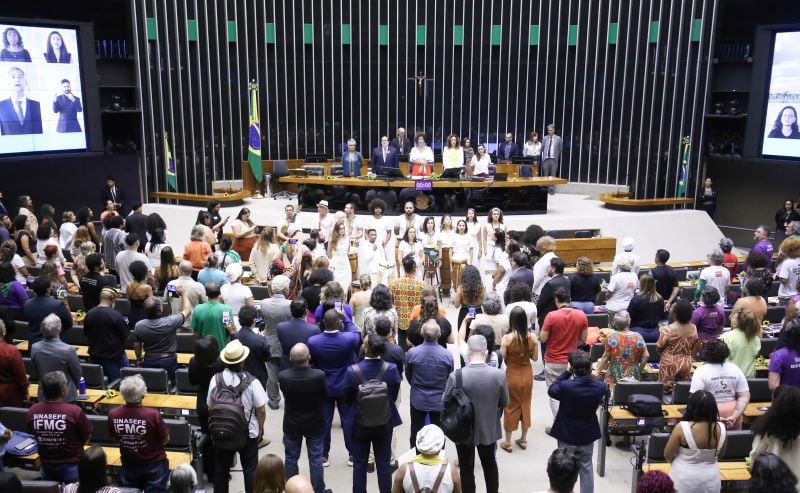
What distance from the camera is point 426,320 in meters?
5.80

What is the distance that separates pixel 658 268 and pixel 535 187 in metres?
6.31

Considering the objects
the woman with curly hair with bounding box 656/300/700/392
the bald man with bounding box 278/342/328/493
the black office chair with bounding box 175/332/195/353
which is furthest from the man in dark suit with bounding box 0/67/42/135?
the woman with curly hair with bounding box 656/300/700/392

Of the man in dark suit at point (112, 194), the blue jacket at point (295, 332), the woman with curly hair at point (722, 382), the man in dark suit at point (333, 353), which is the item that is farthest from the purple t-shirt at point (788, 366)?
the man in dark suit at point (112, 194)

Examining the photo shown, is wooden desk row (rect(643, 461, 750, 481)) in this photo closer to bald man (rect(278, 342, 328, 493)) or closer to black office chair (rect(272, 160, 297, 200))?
bald man (rect(278, 342, 328, 493))

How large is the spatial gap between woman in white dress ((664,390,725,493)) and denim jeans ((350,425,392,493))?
1876 millimetres

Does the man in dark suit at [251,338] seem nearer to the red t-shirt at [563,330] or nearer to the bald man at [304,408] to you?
the bald man at [304,408]

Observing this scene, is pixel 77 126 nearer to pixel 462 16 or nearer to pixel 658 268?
pixel 462 16

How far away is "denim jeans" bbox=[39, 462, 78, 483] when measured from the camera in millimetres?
4641

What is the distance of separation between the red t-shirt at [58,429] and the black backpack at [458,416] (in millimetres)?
2367

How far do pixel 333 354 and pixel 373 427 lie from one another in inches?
27.3

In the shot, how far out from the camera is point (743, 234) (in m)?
16.7

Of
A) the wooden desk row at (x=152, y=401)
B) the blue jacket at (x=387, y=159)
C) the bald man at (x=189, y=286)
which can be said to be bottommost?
the wooden desk row at (x=152, y=401)

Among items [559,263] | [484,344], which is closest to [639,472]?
[484,344]

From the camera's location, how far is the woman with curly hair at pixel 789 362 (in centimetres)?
527
